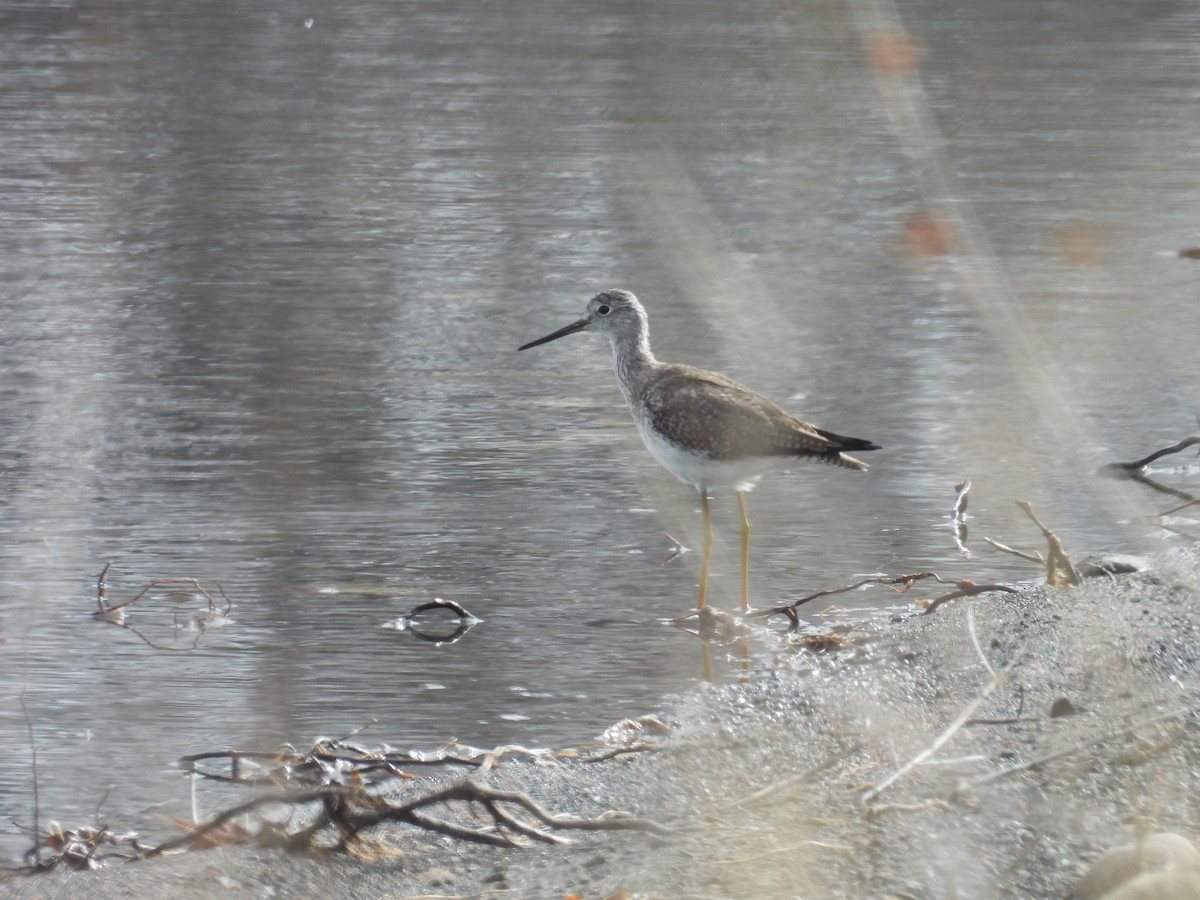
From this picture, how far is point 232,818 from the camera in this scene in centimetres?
477

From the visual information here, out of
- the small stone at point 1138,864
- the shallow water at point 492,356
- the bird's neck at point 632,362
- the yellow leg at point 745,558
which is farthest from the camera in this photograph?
the bird's neck at point 632,362

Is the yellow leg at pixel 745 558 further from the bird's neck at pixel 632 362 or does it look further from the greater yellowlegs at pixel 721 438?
the bird's neck at pixel 632 362

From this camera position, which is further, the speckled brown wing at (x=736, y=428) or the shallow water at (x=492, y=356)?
the speckled brown wing at (x=736, y=428)

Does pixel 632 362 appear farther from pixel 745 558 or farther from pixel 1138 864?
pixel 1138 864

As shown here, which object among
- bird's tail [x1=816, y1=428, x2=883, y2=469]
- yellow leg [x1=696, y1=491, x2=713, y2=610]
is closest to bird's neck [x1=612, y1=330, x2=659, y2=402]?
yellow leg [x1=696, y1=491, x2=713, y2=610]

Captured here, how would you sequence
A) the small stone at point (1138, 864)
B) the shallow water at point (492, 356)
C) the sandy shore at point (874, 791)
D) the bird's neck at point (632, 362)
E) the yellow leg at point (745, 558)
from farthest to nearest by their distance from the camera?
the bird's neck at point (632, 362) → the yellow leg at point (745, 558) → the shallow water at point (492, 356) → the sandy shore at point (874, 791) → the small stone at point (1138, 864)

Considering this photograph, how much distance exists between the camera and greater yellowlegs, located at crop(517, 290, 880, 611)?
22.9 ft

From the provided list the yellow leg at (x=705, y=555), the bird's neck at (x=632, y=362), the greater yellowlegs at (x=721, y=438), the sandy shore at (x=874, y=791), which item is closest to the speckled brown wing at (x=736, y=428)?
the greater yellowlegs at (x=721, y=438)

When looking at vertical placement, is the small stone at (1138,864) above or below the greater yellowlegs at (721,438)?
above

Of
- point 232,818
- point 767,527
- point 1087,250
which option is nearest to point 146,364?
point 767,527

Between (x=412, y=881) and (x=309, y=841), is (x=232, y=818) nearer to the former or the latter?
(x=309, y=841)

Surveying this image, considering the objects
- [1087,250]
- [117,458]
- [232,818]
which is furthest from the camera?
[1087,250]

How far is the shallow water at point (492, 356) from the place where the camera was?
243 inches

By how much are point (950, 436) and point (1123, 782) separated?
418 centimetres
